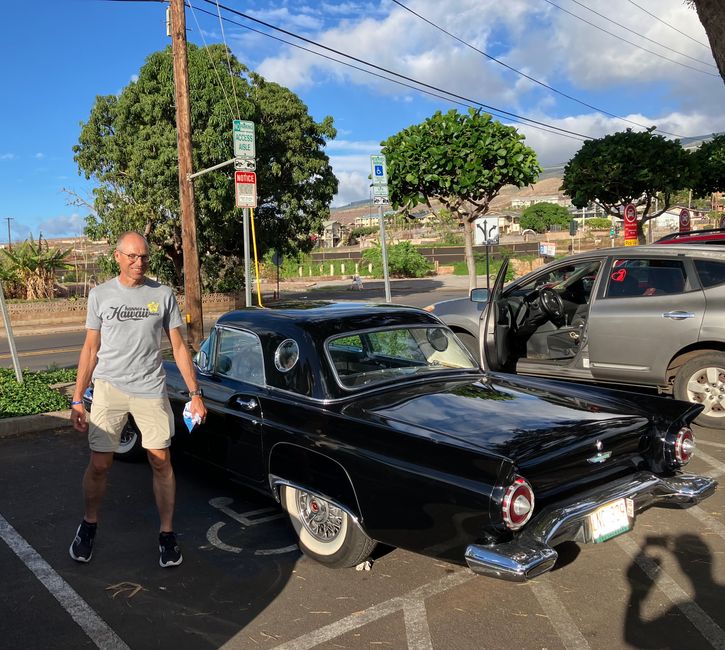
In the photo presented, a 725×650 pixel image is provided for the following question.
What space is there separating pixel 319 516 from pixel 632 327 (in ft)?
13.6

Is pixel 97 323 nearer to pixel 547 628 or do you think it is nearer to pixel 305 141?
pixel 547 628

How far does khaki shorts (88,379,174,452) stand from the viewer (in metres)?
3.99

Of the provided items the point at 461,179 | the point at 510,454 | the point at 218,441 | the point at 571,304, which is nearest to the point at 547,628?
the point at 510,454

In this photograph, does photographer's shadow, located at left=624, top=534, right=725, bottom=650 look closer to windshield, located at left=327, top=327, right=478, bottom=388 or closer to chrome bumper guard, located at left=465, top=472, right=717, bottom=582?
chrome bumper guard, located at left=465, top=472, right=717, bottom=582

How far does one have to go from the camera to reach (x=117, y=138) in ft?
78.3

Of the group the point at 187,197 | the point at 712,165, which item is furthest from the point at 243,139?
the point at 712,165

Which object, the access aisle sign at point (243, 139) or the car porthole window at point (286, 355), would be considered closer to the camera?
the car porthole window at point (286, 355)

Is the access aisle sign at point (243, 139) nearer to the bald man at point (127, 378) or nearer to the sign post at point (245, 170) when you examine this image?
the sign post at point (245, 170)

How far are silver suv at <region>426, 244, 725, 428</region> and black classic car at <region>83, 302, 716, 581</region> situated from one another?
2.51 meters

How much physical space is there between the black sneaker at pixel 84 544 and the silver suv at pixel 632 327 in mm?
3936

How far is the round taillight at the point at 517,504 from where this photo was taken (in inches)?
118

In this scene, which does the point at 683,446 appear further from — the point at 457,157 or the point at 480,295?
the point at 457,157

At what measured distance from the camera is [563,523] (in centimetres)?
319

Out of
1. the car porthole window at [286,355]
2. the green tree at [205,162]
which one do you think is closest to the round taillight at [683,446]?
the car porthole window at [286,355]
